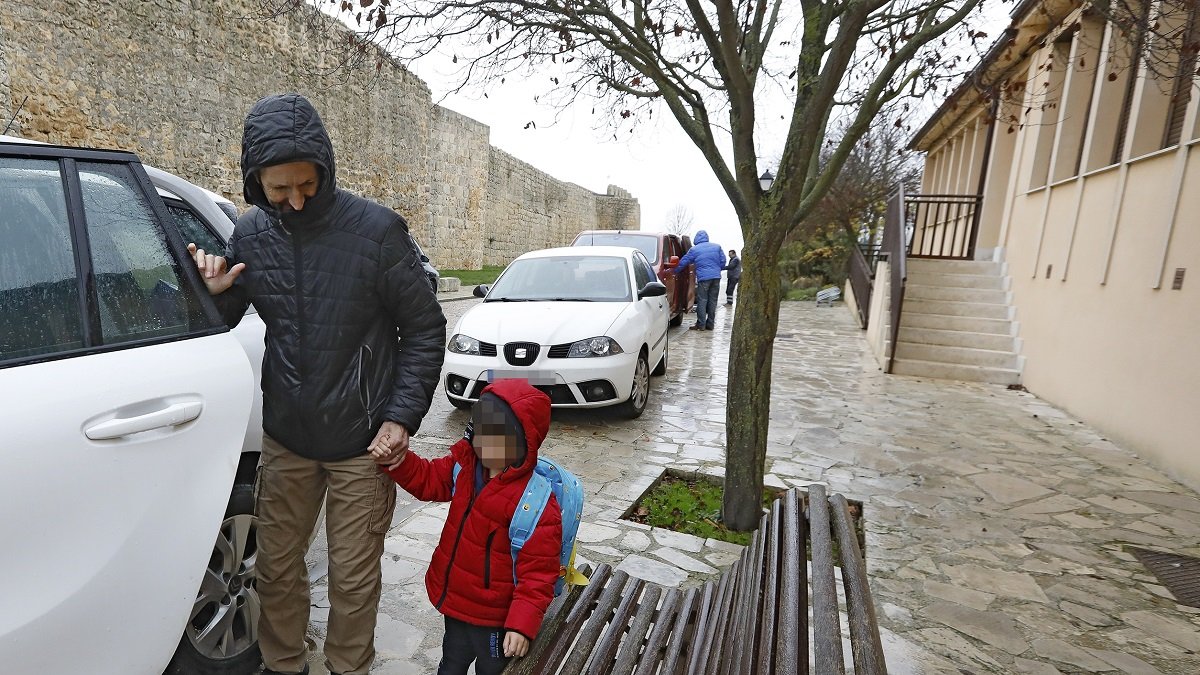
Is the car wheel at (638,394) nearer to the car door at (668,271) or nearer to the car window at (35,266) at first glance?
the car door at (668,271)

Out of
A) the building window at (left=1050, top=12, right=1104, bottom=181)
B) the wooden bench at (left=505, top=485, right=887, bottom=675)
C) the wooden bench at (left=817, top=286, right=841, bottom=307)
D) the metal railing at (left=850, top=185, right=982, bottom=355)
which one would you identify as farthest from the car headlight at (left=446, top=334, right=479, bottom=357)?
the wooden bench at (left=817, top=286, right=841, bottom=307)

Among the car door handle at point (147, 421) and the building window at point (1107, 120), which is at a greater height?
the building window at point (1107, 120)

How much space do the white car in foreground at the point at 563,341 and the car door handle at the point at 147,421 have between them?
3.59m

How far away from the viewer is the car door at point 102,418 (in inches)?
52.1

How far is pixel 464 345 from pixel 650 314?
208 cm

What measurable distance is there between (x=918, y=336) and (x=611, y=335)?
6093 millimetres

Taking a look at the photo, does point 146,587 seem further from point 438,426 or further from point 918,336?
point 918,336

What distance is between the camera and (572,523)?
184cm

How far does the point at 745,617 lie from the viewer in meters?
1.61

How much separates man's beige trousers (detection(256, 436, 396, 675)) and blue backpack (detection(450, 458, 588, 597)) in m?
0.30

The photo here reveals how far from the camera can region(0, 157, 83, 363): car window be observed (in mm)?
1455

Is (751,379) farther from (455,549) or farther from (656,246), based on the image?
(656,246)

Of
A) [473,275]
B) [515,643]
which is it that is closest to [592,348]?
[515,643]

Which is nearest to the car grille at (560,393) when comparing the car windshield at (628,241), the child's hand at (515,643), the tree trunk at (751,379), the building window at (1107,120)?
the tree trunk at (751,379)
